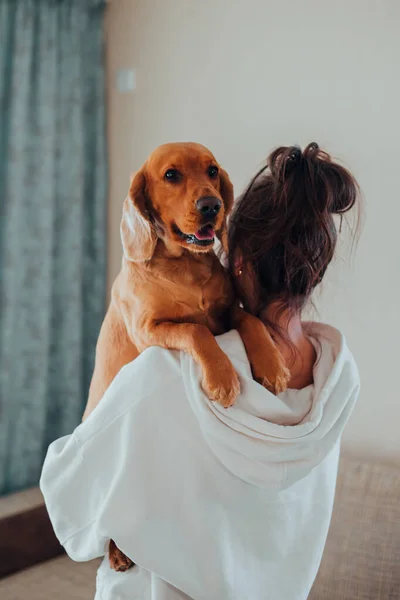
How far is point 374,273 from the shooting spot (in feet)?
6.69

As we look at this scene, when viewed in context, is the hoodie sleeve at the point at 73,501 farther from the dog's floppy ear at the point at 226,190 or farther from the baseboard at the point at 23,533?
the baseboard at the point at 23,533

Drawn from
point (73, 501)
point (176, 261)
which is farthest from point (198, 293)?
point (73, 501)

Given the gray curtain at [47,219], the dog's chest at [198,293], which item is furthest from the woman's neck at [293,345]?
the gray curtain at [47,219]

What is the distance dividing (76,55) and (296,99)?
A: 3.49 feet

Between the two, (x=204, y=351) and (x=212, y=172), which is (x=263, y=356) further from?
(x=212, y=172)

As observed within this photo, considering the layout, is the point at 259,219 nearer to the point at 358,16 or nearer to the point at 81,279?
the point at 358,16

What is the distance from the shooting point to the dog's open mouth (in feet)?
3.63

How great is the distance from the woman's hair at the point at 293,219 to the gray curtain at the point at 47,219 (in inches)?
64.0

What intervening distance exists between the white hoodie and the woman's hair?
0.57 ft

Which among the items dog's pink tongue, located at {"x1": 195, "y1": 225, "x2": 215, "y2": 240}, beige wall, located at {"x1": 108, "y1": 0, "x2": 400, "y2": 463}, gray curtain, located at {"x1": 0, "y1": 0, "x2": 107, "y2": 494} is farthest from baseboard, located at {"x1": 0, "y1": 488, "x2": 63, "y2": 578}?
dog's pink tongue, located at {"x1": 195, "y1": 225, "x2": 215, "y2": 240}

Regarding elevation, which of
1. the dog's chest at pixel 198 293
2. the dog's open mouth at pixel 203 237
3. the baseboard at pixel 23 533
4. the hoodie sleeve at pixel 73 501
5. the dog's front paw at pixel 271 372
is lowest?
the baseboard at pixel 23 533

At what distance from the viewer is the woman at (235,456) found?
0.94 metres

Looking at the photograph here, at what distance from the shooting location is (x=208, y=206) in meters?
1.11

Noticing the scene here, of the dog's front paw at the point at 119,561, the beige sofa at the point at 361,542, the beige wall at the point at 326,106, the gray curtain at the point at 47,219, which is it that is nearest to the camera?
the dog's front paw at the point at 119,561
